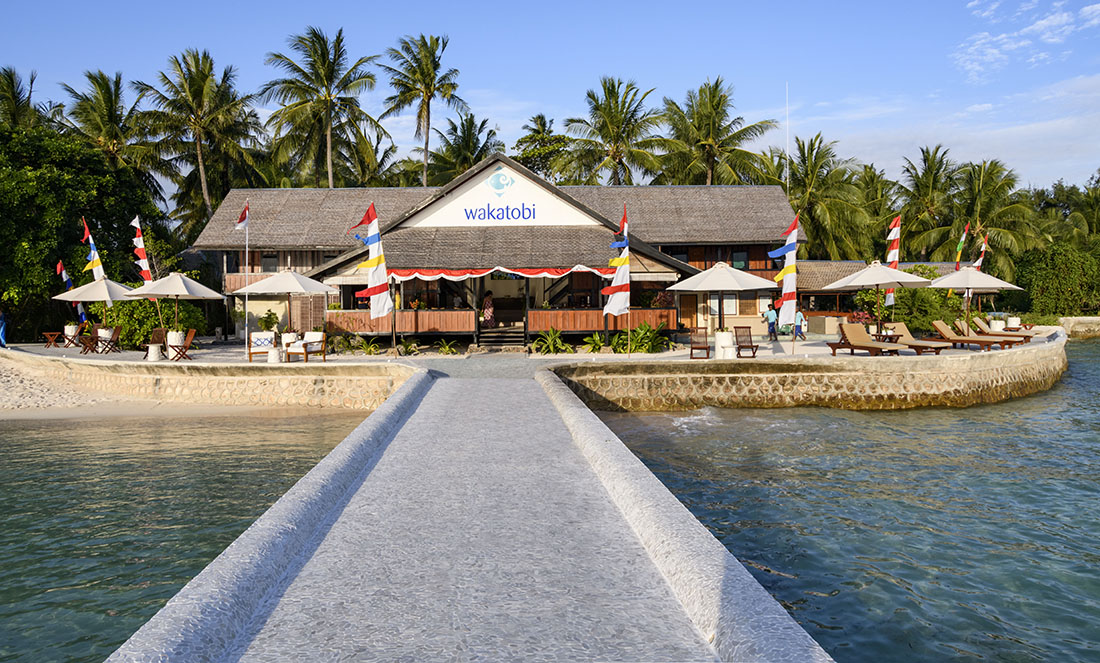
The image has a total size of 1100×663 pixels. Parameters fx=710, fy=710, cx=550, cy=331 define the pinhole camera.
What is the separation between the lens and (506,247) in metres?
22.9

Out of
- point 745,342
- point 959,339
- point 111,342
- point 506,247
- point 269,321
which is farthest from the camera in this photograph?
point 269,321

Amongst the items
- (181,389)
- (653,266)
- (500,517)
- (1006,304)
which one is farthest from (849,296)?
(500,517)

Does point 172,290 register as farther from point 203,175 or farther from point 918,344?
point 918,344

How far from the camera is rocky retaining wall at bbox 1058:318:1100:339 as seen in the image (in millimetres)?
39250

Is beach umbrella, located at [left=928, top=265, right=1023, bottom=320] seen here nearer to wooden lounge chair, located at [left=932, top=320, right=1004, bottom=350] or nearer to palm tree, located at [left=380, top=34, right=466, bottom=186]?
wooden lounge chair, located at [left=932, top=320, right=1004, bottom=350]

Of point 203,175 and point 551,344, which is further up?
point 203,175

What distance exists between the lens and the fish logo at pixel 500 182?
80.5ft

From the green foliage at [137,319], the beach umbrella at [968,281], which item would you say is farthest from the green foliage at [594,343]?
the green foliage at [137,319]

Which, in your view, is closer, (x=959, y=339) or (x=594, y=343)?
(x=959, y=339)

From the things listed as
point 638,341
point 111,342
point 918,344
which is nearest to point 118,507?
point 638,341

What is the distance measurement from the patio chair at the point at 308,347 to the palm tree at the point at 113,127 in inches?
894

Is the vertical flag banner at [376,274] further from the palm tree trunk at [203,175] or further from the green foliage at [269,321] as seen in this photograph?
the palm tree trunk at [203,175]

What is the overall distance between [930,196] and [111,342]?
4577cm

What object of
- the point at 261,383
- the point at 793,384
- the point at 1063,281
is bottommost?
the point at 793,384
